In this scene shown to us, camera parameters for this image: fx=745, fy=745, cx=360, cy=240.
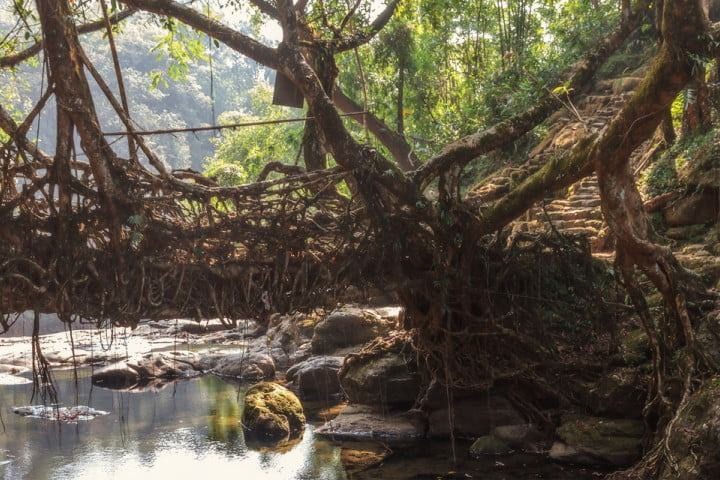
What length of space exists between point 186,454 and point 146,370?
538cm

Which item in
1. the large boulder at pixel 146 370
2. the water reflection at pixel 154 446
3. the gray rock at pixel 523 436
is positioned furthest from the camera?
the large boulder at pixel 146 370

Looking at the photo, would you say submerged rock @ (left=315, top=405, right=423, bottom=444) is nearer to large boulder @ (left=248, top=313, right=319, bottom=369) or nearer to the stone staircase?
the stone staircase

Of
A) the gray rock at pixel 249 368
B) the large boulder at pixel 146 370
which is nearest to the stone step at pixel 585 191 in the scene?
the gray rock at pixel 249 368

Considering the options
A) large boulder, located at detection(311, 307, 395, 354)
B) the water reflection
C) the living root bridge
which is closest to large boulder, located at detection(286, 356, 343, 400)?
the water reflection

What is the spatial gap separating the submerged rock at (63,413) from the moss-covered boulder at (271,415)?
258 cm

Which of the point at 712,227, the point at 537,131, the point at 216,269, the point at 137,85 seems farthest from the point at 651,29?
the point at 137,85

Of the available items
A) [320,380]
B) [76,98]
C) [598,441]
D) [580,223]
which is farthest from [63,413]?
[580,223]

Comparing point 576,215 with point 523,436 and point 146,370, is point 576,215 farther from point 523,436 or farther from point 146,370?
point 146,370

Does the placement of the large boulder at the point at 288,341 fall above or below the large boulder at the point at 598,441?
above

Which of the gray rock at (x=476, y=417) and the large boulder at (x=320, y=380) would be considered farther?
the large boulder at (x=320, y=380)

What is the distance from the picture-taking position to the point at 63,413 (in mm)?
11039

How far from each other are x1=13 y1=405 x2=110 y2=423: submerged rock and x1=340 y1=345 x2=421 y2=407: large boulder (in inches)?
161

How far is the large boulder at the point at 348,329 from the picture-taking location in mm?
13438

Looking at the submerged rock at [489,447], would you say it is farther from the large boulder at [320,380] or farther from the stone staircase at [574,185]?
the large boulder at [320,380]
